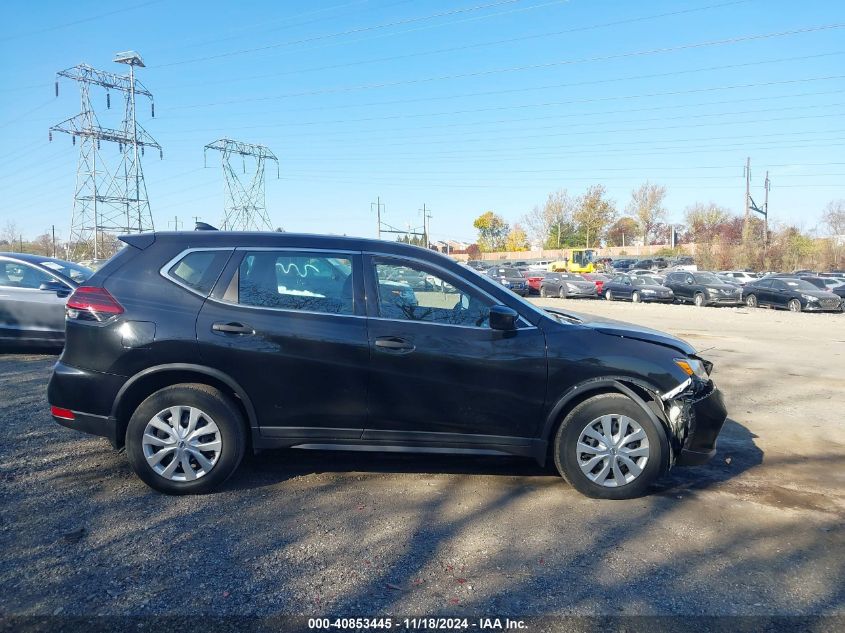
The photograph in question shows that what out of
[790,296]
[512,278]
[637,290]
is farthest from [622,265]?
[790,296]

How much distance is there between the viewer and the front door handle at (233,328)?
435cm

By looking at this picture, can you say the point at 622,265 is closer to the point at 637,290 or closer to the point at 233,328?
the point at 637,290

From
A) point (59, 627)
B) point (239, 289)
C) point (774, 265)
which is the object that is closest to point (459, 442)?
point (239, 289)

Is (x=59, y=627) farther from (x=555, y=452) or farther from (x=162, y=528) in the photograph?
(x=555, y=452)

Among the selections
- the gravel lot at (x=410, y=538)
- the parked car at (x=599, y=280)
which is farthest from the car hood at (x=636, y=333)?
the parked car at (x=599, y=280)

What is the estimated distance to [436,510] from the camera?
4164 millimetres

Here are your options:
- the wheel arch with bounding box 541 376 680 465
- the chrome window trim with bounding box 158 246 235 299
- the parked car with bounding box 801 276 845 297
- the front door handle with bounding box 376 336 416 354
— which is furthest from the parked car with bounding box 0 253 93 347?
the parked car with bounding box 801 276 845 297

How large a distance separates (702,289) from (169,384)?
96.3 ft

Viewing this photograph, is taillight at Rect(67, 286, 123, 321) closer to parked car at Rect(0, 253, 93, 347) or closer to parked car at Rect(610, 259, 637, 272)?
parked car at Rect(0, 253, 93, 347)

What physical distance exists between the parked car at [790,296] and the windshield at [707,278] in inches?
59.5

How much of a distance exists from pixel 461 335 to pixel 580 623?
2047mm

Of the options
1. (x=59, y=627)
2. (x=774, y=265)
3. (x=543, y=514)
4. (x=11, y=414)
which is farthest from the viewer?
(x=774, y=265)

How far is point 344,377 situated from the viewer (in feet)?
14.3

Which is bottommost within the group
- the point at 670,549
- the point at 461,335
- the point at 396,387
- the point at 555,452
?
the point at 670,549
